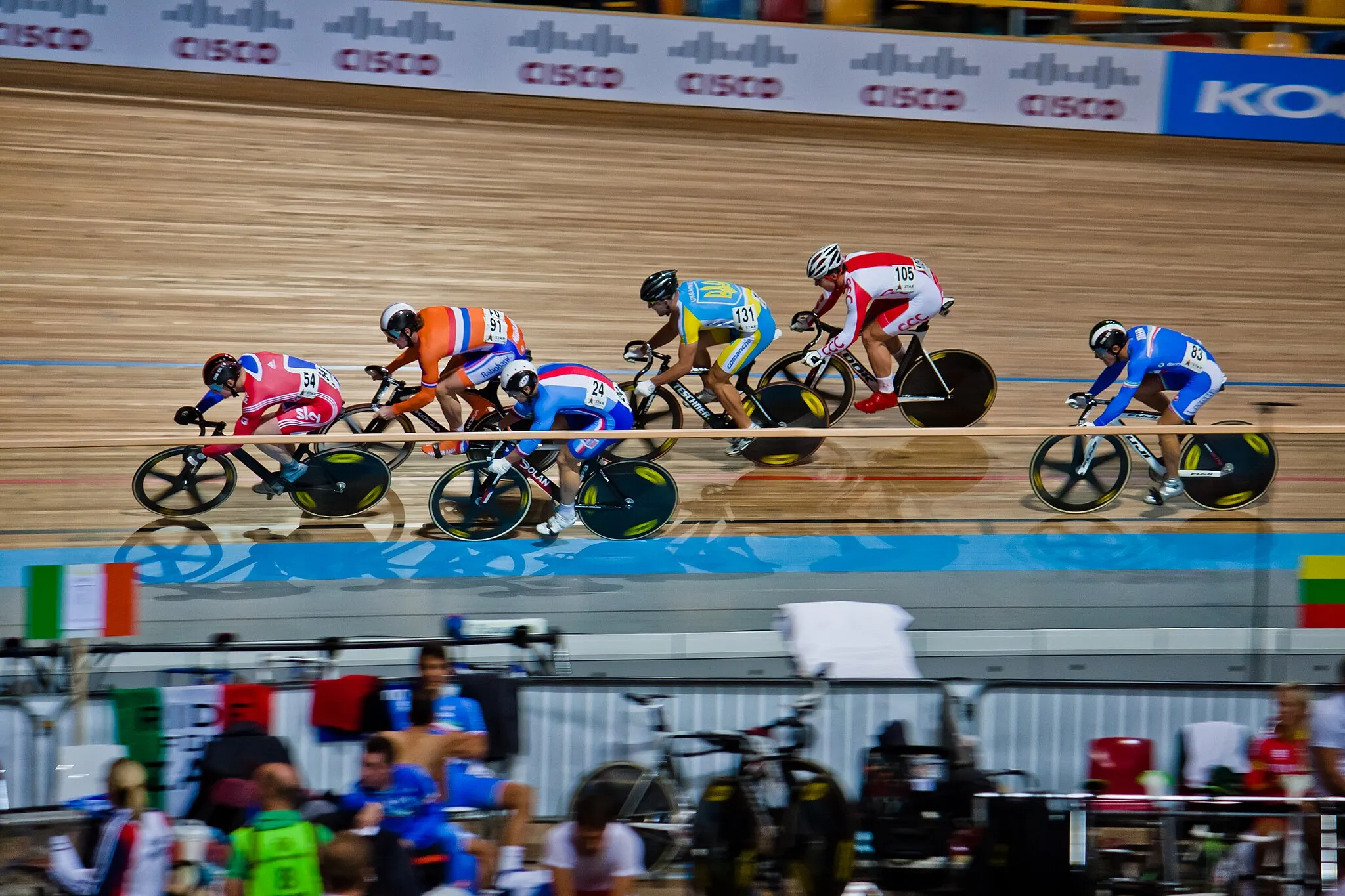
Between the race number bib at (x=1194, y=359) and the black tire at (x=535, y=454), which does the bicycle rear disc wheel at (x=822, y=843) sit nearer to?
the black tire at (x=535, y=454)

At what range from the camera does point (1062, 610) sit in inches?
208

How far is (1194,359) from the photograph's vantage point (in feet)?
22.0

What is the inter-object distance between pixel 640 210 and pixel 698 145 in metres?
0.74

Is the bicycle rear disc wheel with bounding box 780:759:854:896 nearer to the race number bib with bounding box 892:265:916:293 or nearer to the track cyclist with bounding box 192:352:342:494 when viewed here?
the track cyclist with bounding box 192:352:342:494

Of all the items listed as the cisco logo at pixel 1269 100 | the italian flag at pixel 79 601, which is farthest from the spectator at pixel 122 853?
the cisco logo at pixel 1269 100

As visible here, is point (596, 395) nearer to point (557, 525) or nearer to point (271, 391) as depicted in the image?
point (557, 525)

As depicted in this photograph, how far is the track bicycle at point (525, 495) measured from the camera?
518 cm

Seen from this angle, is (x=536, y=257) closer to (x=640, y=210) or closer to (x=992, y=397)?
(x=640, y=210)

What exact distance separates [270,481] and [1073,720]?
3.01 meters

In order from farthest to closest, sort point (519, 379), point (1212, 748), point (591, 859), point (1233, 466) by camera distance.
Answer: point (519, 379) < point (1233, 466) < point (1212, 748) < point (591, 859)

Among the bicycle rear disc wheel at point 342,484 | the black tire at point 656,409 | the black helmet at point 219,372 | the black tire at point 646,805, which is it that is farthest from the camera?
the black tire at point 656,409

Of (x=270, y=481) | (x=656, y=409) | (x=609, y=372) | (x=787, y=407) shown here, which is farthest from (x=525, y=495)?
(x=609, y=372)

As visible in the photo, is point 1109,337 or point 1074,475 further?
point 1109,337

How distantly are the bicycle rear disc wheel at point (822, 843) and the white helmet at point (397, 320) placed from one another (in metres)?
4.01
